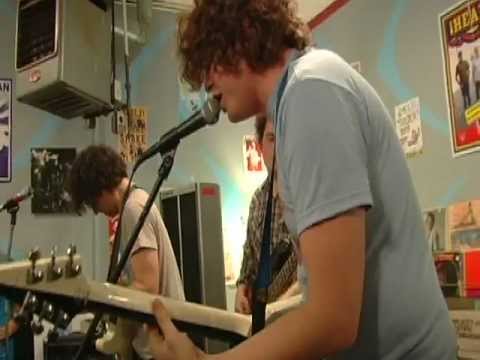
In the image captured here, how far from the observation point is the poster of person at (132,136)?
3500 millimetres

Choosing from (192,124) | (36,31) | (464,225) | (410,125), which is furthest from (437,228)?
(36,31)

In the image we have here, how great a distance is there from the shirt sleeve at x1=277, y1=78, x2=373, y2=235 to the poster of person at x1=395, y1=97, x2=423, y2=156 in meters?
1.96

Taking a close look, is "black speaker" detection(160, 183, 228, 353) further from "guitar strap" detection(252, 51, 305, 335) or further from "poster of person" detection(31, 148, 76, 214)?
"guitar strap" detection(252, 51, 305, 335)

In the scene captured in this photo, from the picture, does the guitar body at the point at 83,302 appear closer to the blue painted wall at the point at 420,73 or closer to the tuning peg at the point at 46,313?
the tuning peg at the point at 46,313

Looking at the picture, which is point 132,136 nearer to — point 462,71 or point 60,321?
point 462,71

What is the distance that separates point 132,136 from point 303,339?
3.00m

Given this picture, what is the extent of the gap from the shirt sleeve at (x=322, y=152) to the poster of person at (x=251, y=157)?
3.00m

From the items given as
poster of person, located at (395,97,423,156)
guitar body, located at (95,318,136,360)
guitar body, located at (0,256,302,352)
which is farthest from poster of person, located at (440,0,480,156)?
guitar body, located at (95,318,136,360)

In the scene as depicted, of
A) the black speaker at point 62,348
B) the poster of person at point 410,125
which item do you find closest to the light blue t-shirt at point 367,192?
the poster of person at point 410,125

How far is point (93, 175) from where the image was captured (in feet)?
7.68

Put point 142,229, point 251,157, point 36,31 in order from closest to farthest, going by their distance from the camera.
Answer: point 142,229 → point 36,31 → point 251,157

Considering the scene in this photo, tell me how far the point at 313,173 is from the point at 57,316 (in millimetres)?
568

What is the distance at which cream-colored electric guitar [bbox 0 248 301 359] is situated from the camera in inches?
38.5

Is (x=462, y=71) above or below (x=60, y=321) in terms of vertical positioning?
above
